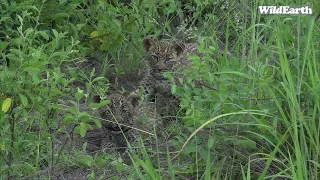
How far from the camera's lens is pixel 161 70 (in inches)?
300

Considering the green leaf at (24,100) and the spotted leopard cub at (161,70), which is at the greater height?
the green leaf at (24,100)

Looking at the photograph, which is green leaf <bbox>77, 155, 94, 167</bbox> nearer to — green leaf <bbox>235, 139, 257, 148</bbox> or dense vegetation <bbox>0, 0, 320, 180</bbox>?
dense vegetation <bbox>0, 0, 320, 180</bbox>

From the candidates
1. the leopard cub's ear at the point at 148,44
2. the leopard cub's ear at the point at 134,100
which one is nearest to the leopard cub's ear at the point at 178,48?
the leopard cub's ear at the point at 148,44

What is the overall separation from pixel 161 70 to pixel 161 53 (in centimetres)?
16

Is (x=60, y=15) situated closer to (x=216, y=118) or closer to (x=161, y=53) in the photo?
(x=161, y=53)

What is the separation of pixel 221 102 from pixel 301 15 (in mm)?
1021

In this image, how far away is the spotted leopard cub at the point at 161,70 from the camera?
7551mm

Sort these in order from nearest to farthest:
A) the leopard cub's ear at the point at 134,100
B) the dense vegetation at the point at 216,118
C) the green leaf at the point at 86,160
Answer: the dense vegetation at the point at 216,118 < the green leaf at the point at 86,160 < the leopard cub's ear at the point at 134,100

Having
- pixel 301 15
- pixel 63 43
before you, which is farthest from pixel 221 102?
pixel 63 43

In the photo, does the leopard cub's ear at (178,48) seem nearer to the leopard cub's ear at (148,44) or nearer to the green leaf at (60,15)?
the leopard cub's ear at (148,44)

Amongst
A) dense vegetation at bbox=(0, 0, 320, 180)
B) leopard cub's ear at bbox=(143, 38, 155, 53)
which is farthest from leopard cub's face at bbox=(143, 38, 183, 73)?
dense vegetation at bbox=(0, 0, 320, 180)

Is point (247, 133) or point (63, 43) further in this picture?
point (63, 43)

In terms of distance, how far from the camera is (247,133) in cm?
532

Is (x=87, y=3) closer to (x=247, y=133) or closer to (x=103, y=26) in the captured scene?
(x=103, y=26)
